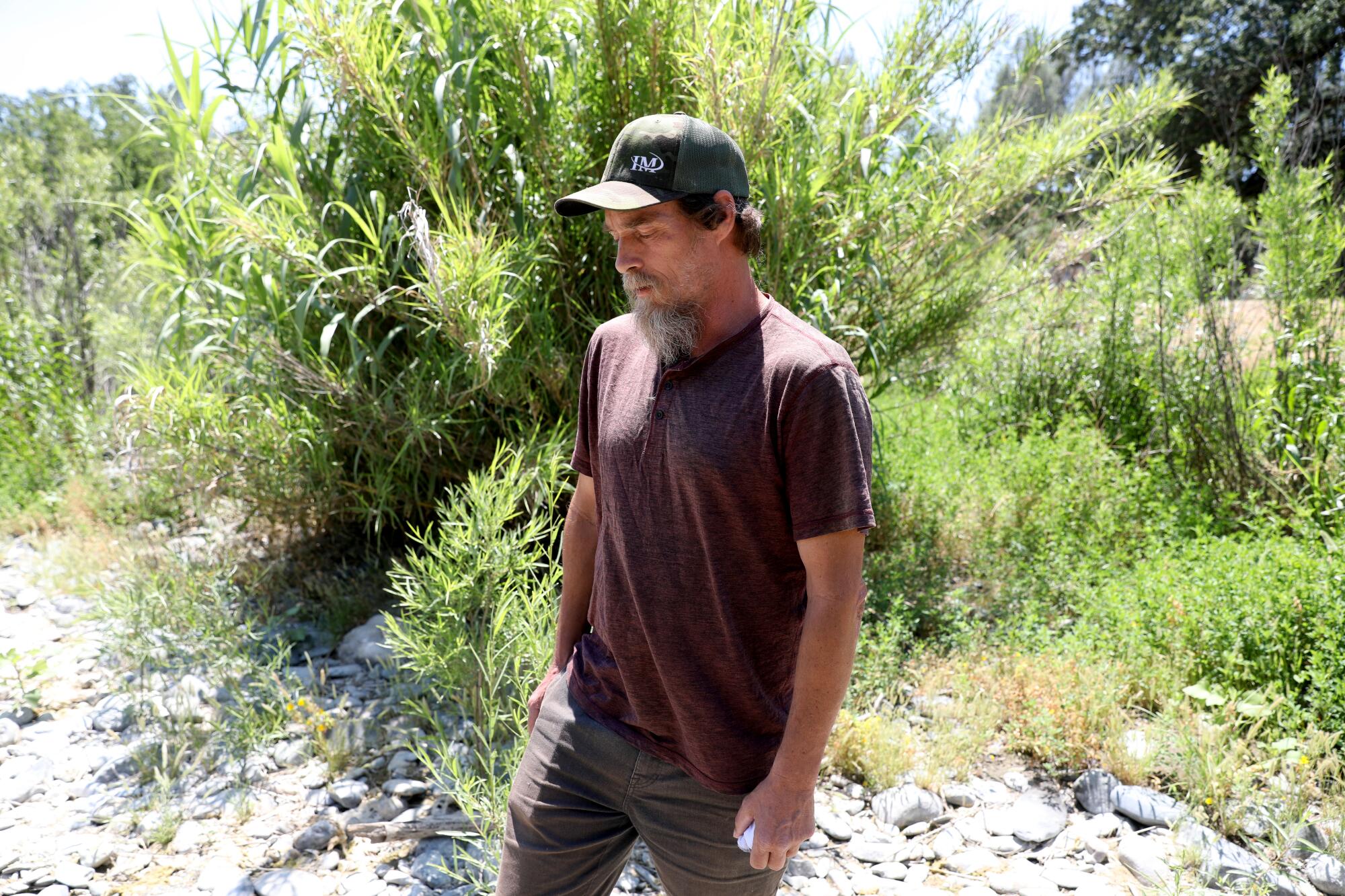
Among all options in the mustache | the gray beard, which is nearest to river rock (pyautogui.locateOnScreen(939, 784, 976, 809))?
the gray beard

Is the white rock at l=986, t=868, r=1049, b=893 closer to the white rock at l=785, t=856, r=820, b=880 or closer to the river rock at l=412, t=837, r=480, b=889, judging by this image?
the white rock at l=785, t=856, r=820, b=880

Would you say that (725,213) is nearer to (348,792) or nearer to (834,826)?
(834,826)

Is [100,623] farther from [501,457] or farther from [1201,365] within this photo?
[1201,365]

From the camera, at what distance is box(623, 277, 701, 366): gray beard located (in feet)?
5.08

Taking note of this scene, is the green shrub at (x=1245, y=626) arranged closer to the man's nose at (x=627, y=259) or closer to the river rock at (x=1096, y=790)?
the river rock at (x=1096, y=790)

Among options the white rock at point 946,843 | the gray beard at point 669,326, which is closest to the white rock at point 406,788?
the white rock at point 946,843

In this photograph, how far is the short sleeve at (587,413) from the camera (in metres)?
1.84

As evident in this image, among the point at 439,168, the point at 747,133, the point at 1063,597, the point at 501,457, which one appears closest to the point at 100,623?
the point at 501,457

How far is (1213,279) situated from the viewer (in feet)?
15.1

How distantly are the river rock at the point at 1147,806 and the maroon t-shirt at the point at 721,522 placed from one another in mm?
1898

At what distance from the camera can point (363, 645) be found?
388 centimetres

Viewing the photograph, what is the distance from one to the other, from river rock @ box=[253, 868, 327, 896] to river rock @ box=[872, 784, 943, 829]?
1.68 meters

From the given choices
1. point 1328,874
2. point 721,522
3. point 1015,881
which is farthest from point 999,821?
point 721,522

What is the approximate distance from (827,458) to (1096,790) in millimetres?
2232
